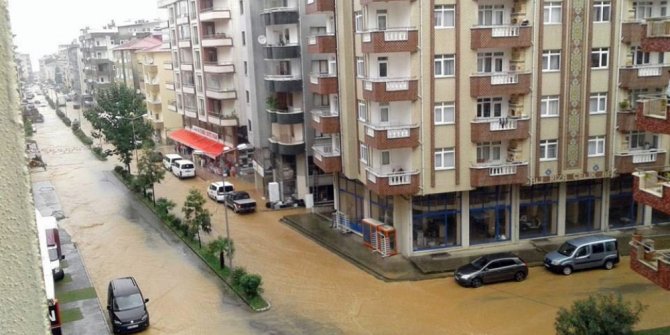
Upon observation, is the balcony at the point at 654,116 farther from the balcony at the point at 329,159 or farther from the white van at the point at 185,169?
the white van at the point at 185,169

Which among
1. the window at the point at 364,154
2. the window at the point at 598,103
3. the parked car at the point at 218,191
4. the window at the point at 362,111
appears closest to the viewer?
the window at the point at 598,103

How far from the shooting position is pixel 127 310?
21312mm

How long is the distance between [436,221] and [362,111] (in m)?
6.00

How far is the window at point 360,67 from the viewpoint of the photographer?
28.1 metres

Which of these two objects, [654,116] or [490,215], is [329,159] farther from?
[654,116]

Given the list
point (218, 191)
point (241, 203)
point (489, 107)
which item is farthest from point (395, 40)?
point (218, 191)

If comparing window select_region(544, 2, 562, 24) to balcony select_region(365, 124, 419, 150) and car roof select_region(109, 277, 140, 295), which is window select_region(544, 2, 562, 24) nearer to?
balcony select_region(365, 124, 419, 150)

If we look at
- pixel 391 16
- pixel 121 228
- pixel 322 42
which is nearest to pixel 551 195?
pixel 391 16

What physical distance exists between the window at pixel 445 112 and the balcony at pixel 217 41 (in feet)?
79.4

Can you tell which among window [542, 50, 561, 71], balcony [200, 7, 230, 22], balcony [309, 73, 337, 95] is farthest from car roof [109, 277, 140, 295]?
balcony [200, 7, 230, 22]

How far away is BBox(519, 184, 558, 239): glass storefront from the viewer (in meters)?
28.9

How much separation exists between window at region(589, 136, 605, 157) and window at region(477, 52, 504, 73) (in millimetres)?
5434

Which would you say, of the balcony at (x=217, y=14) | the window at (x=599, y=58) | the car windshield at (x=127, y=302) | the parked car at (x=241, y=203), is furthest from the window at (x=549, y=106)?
the balcony at (x=217, y=14)

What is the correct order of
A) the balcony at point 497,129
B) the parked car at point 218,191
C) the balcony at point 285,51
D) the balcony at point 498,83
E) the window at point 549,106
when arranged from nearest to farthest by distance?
the balcony at point 498,83, the balcony at point 497,129, the window at point 549,106, the balcony at point 285,51, the parked car at point 218,191
